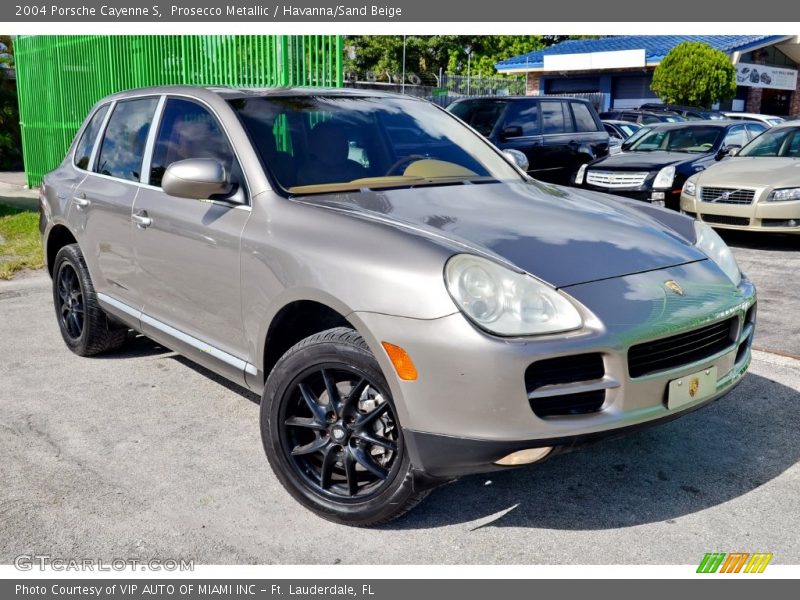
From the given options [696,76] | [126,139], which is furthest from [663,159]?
[696,76]

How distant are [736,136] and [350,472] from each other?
11037 mm

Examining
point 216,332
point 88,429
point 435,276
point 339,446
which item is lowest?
point 88,429

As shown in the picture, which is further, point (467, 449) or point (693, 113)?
point (693, 113)

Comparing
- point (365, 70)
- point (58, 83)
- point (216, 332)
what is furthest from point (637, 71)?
point (216, 332)

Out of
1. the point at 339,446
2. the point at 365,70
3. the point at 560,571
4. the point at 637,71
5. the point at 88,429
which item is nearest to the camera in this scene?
the point at 560,571

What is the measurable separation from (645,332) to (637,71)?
34396 mm

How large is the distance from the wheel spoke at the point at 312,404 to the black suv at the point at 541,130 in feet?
28.6

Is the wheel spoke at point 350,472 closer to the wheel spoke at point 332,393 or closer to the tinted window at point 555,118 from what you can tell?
the wheel spoke at point 332,393

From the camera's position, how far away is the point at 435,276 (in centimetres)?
276

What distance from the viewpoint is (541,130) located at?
1197 centimetres

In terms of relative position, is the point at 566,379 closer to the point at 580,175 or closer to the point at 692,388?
the point at 692,388

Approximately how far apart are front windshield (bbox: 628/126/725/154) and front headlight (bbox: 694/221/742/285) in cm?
827

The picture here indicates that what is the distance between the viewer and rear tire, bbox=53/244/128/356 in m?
5.01

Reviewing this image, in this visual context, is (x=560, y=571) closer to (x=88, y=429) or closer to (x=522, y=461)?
(x=522, y=461)
